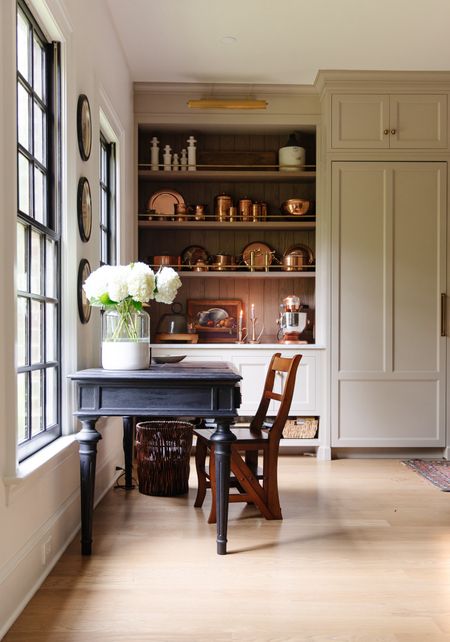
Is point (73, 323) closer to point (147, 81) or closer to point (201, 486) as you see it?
point (201, 486)

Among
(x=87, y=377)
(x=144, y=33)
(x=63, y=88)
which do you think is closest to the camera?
(x=87, y=377)

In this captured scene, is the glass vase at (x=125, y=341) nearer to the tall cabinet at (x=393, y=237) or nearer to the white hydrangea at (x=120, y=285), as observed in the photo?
the white hydrangea at (x=120, y=285)

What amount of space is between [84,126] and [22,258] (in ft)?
3.51

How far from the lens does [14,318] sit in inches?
83.0

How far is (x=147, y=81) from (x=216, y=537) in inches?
147

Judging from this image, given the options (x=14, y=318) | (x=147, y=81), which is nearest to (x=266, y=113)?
(x=147, y=81)

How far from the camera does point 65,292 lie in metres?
2.95

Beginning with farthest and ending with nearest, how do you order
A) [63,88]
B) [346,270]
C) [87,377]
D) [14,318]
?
[346,270]
[63,88]
[87,377]
[14,318]

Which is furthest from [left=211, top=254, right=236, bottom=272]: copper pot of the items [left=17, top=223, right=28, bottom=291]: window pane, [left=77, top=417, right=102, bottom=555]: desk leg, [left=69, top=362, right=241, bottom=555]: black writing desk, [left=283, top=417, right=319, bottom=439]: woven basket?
[left=17, top=223, right=28, bottom=291]: window pane

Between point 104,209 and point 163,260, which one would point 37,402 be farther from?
point 163,260

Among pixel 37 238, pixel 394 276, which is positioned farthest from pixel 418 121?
pixel 37 238

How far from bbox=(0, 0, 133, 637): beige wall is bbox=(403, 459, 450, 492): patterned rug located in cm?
214

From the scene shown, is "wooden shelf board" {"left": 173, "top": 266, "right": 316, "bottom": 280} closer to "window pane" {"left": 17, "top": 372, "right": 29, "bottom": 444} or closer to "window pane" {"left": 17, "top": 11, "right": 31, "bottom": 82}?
"window pane" {"left": 17, "top": 11, "right": 31, "bottom": 82}

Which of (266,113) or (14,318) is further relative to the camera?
(266,113)
